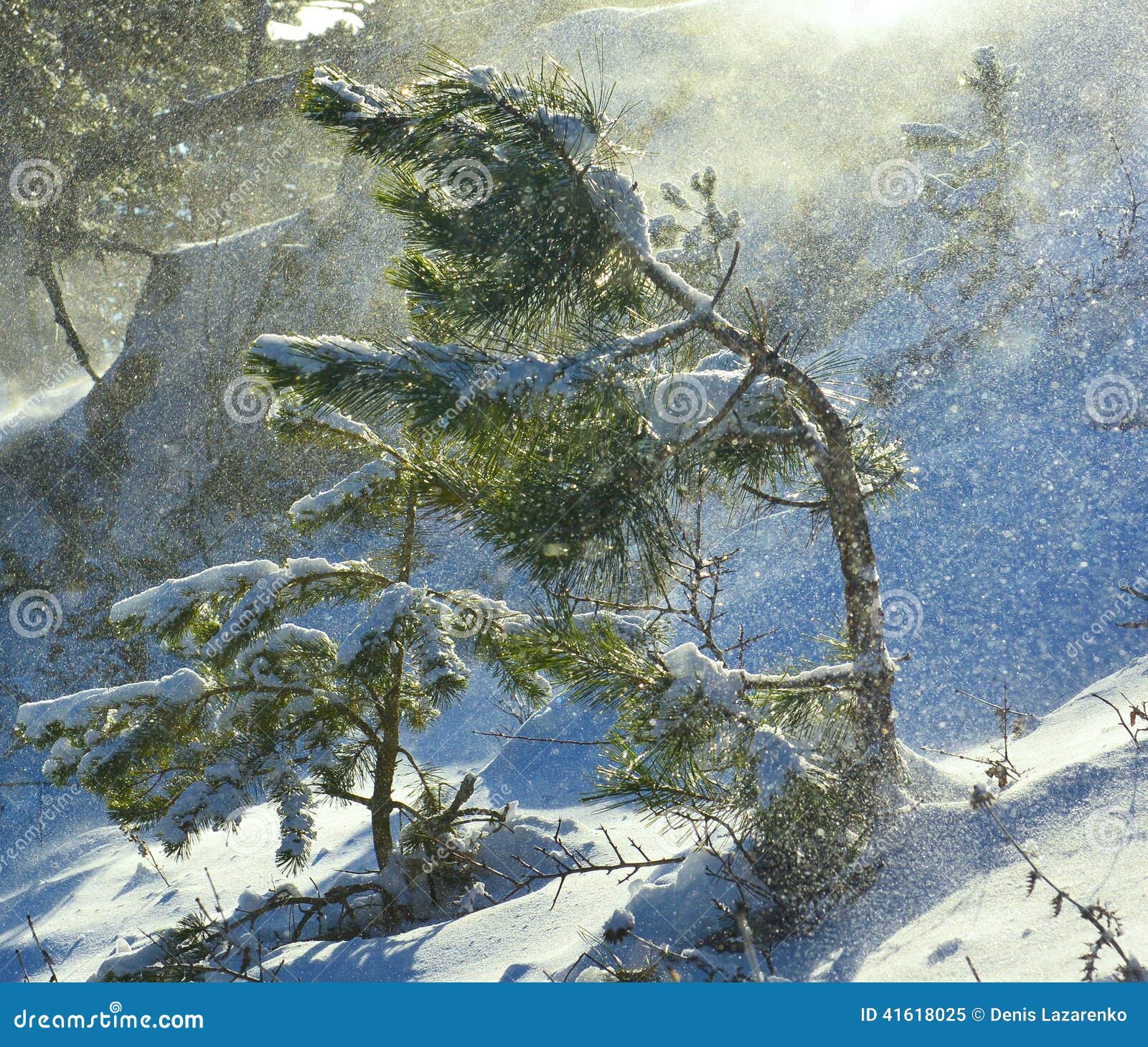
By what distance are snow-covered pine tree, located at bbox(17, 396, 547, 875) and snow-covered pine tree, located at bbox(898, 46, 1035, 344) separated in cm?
561

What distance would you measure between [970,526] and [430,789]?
11.7 feet

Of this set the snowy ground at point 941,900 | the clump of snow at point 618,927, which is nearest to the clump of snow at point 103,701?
the snowy ground at point 941,900

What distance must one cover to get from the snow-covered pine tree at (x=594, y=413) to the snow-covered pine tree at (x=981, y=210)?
5.52 m

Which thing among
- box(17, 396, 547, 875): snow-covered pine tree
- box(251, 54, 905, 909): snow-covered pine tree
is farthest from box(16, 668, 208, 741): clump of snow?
box(251, 54, 905, 909): snow-covered pine tree

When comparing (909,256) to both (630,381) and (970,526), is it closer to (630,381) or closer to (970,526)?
(970,526)

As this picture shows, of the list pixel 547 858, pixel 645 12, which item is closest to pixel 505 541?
pixel 547 858

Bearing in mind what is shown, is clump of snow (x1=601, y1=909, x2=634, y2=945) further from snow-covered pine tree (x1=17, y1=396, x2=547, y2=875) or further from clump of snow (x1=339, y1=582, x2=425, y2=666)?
clump of snow (x1=339, y1=582, x2=425, y2=666)

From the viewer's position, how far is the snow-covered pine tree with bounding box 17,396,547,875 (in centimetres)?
252

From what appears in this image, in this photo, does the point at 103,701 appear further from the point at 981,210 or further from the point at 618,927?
the point at 981,210

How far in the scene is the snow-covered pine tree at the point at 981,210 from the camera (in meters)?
6.75

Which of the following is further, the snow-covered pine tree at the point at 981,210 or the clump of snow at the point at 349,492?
the snow-covered pine tree at the point at 981,210

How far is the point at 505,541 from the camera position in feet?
5.90

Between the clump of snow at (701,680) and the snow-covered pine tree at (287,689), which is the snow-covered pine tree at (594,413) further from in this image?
the snow-covered pine tree at (287,689)

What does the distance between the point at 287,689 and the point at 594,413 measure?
1591 mm
